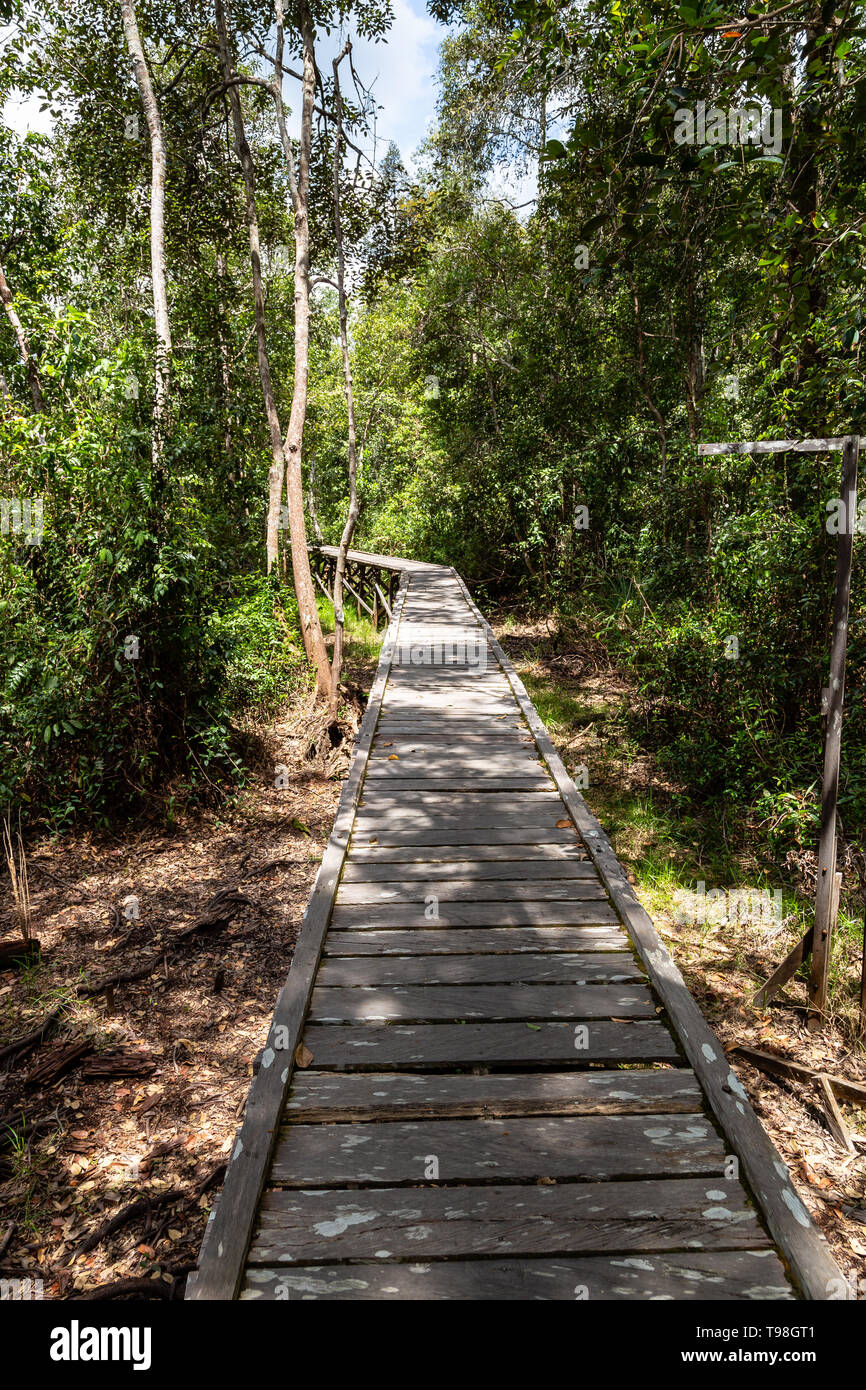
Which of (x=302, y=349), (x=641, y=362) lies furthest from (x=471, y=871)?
(x=641, y=362)

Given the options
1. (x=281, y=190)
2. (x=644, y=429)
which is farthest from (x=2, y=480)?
(x=281, y=190)

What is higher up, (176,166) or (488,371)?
(176,166)

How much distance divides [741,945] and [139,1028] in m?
3.59

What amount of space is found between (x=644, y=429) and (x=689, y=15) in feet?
30.2

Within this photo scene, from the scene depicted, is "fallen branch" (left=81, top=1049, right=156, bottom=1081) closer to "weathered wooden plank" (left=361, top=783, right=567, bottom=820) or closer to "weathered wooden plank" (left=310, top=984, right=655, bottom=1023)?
"weathered wooden plank" (left=310, top=984, right=655, bottom=1023)

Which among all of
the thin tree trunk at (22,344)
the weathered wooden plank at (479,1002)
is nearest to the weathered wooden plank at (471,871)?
the weathered wooden plank at (479,1002)

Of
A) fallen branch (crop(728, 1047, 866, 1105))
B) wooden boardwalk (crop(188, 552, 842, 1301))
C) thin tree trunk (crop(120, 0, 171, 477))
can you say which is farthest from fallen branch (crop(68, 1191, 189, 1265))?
thin tree trunk (crop(120, 0, 171, 477))

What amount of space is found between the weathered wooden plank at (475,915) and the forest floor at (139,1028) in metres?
1.16

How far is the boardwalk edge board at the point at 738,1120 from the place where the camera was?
1577 millimetres

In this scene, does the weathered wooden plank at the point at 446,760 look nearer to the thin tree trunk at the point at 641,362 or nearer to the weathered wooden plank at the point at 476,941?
the weathered wooden plank at the point at 476,941

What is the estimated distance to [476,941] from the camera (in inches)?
113
